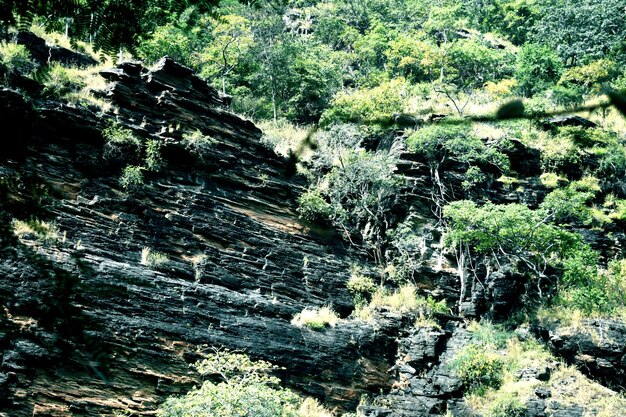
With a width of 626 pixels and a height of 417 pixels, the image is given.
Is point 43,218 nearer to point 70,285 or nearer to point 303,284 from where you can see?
point 70,285

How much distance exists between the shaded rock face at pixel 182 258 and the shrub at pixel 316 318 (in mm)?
199

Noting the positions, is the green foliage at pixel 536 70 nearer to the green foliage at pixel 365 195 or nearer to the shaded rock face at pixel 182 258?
the green foliage at pixel 365 195

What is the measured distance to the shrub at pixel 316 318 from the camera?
13918mm

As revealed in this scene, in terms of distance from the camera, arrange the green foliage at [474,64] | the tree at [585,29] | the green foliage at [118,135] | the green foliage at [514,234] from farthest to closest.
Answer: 1. the green foliage at [474,64]
2. the tree at [585,29]
3. the green foliage at [514,234]
4. the green foliage at [118,135]

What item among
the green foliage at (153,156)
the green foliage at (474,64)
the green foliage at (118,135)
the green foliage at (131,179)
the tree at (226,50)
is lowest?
the green foliage at (131,179)

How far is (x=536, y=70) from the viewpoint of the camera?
101 ft

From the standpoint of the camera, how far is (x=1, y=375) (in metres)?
8.99

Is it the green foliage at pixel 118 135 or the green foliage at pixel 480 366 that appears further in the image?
the green foliage at pixel 118 135

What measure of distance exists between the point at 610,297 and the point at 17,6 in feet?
58.8

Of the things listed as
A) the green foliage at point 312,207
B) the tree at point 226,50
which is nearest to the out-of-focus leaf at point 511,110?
the green foliage at point 312,207

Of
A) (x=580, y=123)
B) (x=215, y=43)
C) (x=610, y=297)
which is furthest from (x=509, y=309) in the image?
(x=215, y=43)

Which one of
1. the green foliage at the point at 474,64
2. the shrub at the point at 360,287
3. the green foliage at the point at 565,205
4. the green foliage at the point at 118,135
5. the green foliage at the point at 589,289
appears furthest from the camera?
the green foliage at the point at 474,64

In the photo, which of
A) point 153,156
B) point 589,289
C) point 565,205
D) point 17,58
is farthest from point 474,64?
point 17,58

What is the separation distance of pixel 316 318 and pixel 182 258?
3.64m
